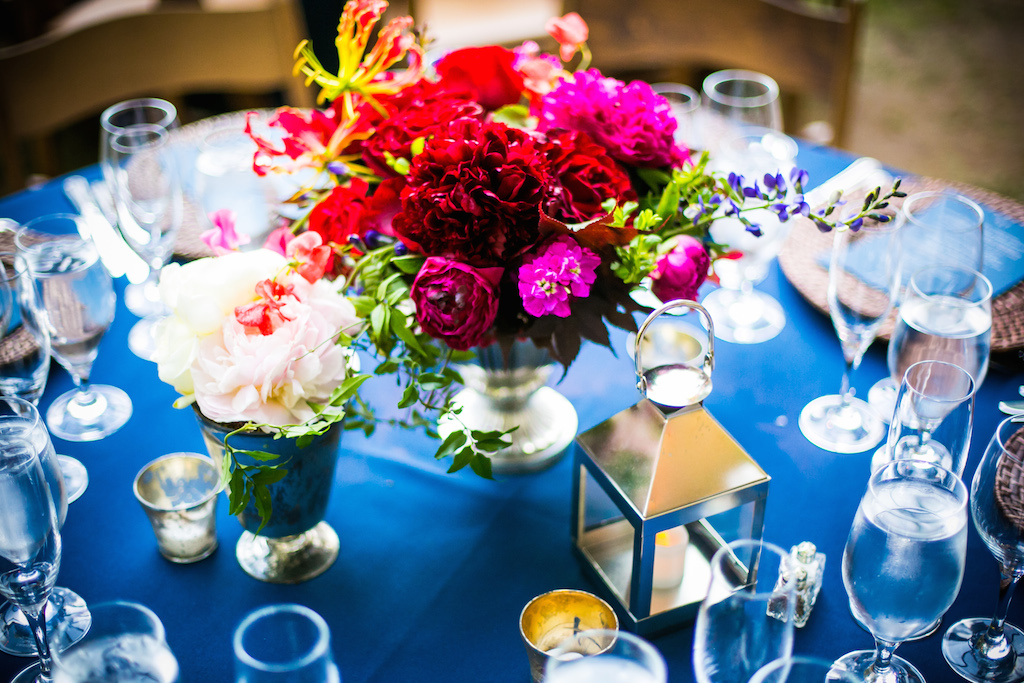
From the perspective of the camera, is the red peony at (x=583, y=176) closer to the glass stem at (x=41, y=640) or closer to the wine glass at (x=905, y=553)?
the wine glass at (x=905, y=553)

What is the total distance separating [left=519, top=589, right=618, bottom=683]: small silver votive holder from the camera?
2.76ft

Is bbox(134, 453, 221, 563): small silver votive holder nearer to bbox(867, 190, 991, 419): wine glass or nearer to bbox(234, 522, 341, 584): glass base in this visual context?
bbox(234, 522, 341, 584): glass base

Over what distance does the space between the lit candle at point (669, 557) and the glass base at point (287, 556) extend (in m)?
0.35

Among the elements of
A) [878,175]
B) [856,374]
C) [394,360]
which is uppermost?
[394,360]

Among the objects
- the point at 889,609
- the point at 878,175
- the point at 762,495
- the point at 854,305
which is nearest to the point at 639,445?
the point at 762,495

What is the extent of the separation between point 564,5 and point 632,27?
6.6 inches

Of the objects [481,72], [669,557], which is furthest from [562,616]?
[481,72]

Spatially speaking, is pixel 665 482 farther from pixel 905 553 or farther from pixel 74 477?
pixel 74 477

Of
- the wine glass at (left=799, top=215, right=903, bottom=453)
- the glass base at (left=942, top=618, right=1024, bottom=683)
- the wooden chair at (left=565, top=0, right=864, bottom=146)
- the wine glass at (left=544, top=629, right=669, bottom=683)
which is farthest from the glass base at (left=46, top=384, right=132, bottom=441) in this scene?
the wooden chair at (left=565, top=0, right=864, bottom=146)

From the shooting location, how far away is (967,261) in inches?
45.1

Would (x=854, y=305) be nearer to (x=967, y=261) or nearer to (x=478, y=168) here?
(x=967, y=261)

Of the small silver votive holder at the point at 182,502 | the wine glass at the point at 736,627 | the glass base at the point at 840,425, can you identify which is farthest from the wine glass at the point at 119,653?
the glass base at the point at 840,425

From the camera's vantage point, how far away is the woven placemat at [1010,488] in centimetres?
74

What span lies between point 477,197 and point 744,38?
141cm
